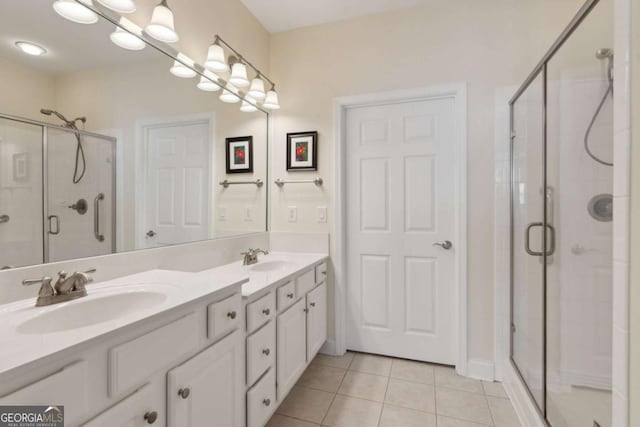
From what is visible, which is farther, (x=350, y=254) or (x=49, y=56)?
(x=350, y=254)

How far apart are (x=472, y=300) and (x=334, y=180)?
1.33m

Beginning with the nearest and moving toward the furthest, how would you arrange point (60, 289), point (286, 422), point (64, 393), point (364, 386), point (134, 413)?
point (64, 393) → point (134, 413) → point (60, 289) → point (286, 422) → point (364, 386)

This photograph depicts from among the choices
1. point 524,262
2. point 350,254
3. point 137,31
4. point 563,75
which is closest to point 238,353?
point 350,254

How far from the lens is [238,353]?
1.23 m

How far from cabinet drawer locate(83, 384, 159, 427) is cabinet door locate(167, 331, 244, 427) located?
0.05 meters

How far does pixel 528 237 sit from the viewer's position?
1.71 meters

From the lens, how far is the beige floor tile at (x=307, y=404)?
1.68 metres

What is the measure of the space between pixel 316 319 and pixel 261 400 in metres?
0.76

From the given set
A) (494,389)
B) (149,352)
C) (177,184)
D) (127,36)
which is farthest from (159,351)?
(494,389)

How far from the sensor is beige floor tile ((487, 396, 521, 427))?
5.37 ft

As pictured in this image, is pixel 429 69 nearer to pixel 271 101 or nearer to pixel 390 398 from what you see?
pixel 271 101

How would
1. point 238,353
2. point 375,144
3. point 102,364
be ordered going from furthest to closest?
point 375,144 → point 238,353 → point 102,364

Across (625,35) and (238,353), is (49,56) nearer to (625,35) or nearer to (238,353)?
(238,353)

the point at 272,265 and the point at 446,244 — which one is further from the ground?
the point at 446,244
